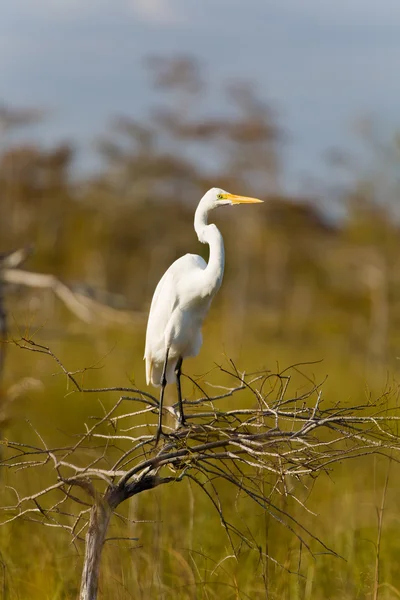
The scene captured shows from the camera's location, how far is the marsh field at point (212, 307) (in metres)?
4.09

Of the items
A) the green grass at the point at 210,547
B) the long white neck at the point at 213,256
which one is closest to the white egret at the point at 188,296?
the long white neck at the point at 213,256

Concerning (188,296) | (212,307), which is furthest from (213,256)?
(212,307)

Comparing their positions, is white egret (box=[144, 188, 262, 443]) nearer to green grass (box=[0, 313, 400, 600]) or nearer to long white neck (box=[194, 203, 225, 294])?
long white neck (box=[194, 203, 225, 294])

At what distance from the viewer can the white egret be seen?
2.54 metres

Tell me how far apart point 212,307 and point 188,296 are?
23743 millimetres

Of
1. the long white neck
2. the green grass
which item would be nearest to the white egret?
the long white neck

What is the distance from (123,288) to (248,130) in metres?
9.89

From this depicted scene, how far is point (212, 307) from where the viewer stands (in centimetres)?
2634

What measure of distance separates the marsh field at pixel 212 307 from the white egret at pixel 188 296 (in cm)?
55

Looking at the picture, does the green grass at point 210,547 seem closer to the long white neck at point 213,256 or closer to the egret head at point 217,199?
the long white neck at point 213,256

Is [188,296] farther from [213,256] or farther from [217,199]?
[217,199]

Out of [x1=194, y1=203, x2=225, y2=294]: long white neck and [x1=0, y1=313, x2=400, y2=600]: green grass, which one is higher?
[x1=194, y1=203, x2=225, y2=294]: long white neck

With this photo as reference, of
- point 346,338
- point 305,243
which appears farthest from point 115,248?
point 346,338

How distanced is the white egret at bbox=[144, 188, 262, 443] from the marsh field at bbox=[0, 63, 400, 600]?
0.55 m
